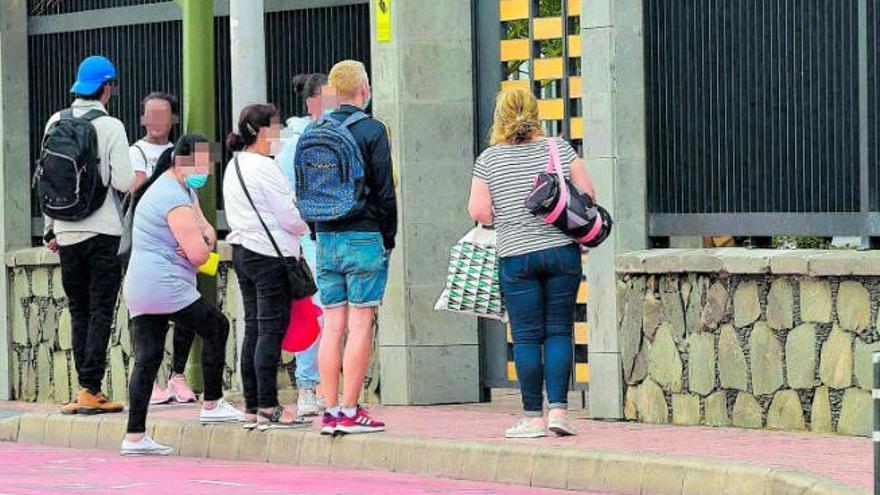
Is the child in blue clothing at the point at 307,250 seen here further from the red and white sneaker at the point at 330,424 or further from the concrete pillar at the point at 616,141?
the concrete pillar at the point at 616,141

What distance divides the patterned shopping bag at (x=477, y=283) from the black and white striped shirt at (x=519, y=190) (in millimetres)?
236

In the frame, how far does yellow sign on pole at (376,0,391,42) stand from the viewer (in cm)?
1441

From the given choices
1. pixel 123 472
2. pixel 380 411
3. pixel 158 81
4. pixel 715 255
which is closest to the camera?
Answer: pixel 123 472

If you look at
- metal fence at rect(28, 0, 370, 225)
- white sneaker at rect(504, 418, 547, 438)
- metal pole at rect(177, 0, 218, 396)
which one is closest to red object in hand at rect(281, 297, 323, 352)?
white sneaker at rect(504, 418, 547, 438)

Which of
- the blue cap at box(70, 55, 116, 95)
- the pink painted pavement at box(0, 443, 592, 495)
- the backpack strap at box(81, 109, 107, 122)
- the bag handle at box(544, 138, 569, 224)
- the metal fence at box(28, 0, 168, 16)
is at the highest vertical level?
the metal fence at box(28, 0, 168, 16)

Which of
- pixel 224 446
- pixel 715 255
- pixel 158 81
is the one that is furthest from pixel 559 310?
pixel 158 81

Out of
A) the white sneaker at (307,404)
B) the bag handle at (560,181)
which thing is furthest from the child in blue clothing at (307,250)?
the bag handle at (560,181)

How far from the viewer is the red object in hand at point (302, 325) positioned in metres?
12.9

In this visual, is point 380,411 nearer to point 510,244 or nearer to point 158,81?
point 510,244

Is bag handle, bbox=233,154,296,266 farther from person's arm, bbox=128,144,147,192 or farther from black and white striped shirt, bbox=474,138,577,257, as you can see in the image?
person's arm, bbox=128,144,147,192

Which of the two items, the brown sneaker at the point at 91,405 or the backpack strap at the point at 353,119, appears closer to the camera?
the backpack strap at the point at 353,119

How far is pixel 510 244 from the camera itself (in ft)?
39.4

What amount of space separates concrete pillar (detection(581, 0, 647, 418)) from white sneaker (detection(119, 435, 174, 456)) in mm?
2531

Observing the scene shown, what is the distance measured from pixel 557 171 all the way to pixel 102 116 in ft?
12.0
